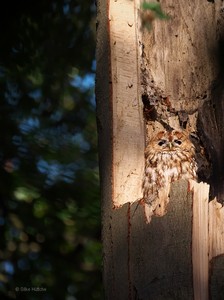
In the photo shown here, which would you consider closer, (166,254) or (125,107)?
(166,254)

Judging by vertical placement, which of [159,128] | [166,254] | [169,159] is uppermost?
[159,128]

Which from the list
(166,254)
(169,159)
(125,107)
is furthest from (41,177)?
(166,254)

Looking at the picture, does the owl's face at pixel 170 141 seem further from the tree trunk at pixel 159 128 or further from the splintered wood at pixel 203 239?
the splintered wood at pixel 203 239

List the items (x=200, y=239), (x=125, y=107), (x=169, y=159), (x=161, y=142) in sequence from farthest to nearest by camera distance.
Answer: (x=169, y=159) < (x=161, y=142) < (x=125, y=107) < (x=200, y=239)

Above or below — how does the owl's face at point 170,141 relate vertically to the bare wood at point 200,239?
above

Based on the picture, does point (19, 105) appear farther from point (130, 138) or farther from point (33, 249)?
point (130, 138)

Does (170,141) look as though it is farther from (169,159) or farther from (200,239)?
(200,239)

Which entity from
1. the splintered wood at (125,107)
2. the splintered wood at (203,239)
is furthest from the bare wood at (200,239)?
the splintered wood at (125,107)
